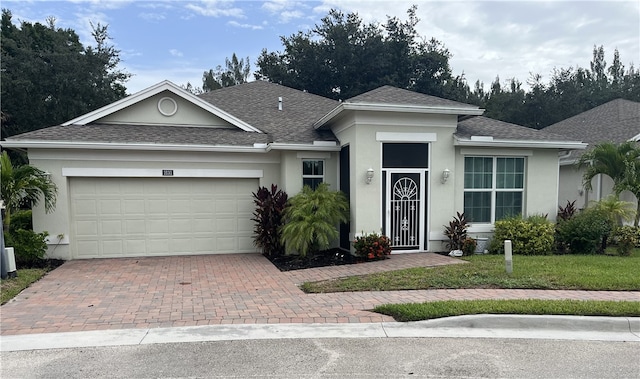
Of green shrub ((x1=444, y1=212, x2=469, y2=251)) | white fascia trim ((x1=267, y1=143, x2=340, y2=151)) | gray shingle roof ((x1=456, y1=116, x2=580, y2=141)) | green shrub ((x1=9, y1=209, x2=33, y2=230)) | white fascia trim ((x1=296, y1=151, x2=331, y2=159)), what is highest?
gray shingle roof ((x1=456, y1=116, x2=580, y2=141))

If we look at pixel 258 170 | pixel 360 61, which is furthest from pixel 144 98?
pixel 360 61

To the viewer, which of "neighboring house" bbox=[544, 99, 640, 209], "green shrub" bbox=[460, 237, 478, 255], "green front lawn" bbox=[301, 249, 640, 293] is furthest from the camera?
"neighboring house" bbox=[544, 99, 640, 209]

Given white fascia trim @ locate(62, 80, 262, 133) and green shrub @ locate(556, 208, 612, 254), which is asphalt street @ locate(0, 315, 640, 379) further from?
white fascia trim @ locate(62, 80, 262, 133)

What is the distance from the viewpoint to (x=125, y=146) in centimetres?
1061

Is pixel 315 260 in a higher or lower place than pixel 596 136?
lower

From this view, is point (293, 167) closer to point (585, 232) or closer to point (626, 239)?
point (585, 232)

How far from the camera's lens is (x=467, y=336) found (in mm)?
5156

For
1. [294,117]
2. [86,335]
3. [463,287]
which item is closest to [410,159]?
[463,287]

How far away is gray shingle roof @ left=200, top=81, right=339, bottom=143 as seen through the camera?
39.9 feet

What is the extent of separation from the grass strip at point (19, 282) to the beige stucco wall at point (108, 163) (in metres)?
1.61

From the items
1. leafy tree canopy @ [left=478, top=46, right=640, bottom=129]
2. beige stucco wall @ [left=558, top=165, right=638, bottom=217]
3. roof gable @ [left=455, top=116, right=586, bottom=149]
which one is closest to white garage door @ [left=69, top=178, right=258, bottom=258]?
roof gable @ [left=455, top=116, right=586, bottom=149]

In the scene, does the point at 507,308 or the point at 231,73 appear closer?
the point at 507,308

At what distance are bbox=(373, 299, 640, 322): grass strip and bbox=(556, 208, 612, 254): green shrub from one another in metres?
5.18

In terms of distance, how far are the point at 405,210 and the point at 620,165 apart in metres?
6.71
